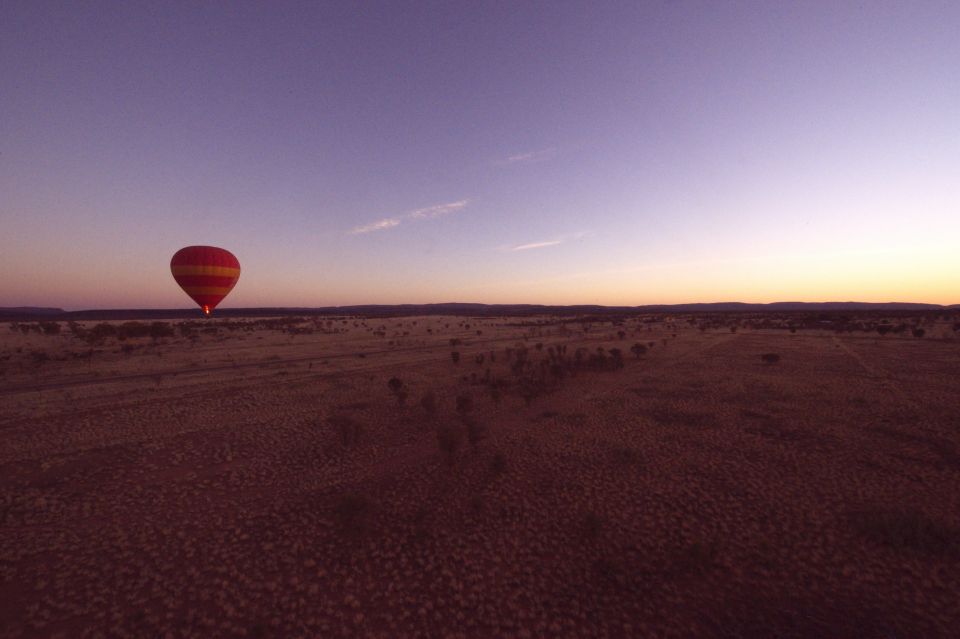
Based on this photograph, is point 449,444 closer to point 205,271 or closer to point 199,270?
point 205,271

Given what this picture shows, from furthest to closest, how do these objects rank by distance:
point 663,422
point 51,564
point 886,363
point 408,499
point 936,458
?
1. point 886,363
2. point 663,422
3. point 936,458
4. point 408,499
5. point 51,564

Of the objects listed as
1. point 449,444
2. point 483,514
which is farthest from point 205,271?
point 483,514

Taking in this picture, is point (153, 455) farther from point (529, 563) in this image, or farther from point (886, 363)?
point (886, 363)

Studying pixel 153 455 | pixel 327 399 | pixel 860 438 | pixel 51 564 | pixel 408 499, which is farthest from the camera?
pixel 327 399

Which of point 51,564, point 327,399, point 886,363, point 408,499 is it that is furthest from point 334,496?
point 886,363

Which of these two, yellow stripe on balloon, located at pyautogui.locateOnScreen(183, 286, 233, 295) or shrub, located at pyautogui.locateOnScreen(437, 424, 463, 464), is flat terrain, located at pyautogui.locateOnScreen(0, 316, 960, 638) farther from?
yellow stripe on balloon, located at pyautogui.locateOnScreen(183, 286, 233, 295)

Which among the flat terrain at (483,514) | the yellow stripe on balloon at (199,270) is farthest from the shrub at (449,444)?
the yellow stripe on balloon at (199,270)

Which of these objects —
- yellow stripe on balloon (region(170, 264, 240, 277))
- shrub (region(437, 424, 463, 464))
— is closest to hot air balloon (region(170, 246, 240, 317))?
yellow stripe on balloon (region(170, 264, 240, 277))

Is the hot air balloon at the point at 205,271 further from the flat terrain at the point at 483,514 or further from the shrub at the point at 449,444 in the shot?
the shrub at the point at 449,444
